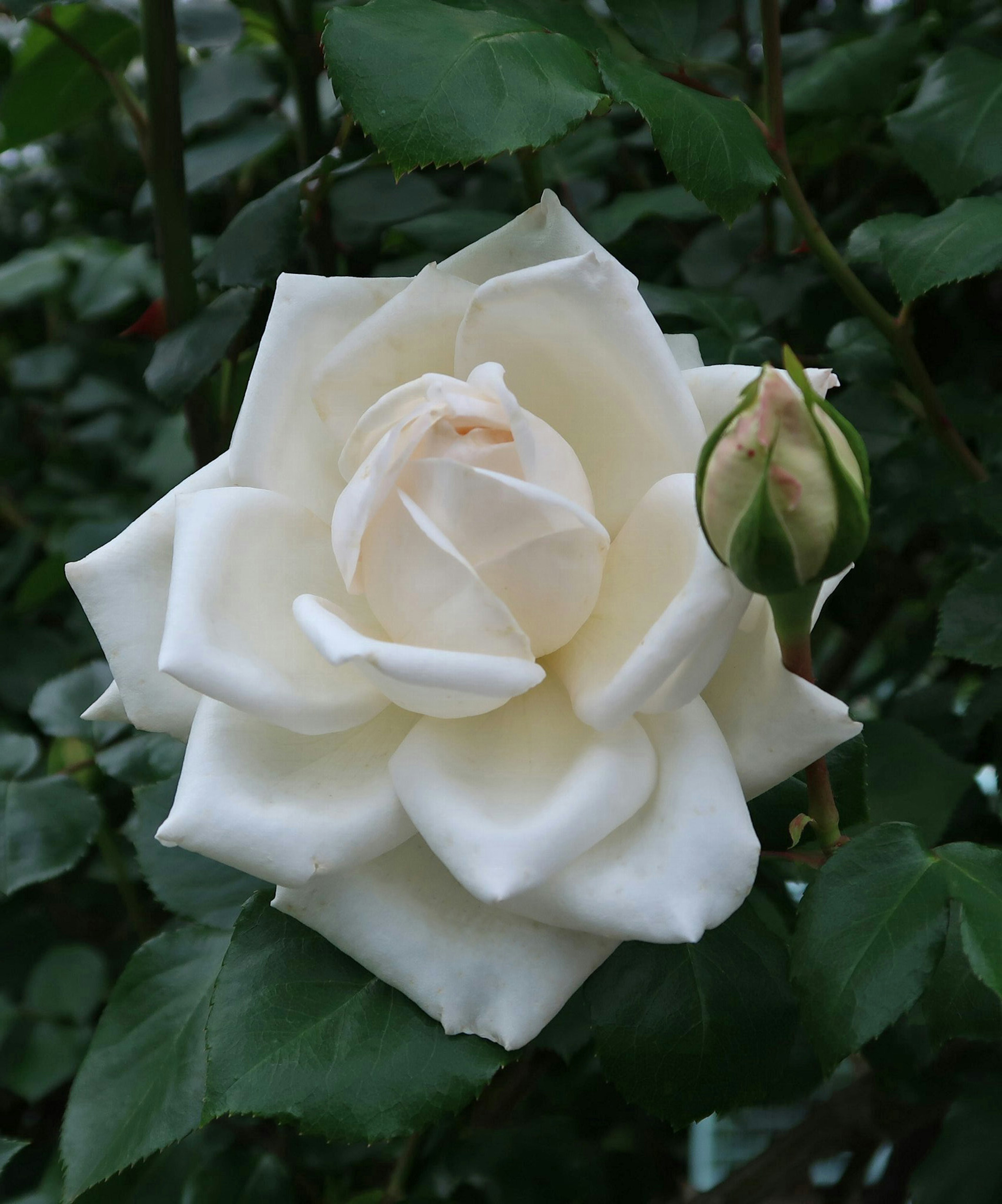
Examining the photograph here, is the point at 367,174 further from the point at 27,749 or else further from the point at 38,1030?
the point at 38,1030

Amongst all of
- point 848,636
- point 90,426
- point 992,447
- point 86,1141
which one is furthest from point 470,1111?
point 90,426

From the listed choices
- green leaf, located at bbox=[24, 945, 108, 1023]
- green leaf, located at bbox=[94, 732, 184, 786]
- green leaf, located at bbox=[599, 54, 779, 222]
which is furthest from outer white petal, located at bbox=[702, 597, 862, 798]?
green leaf, located at bbox=[24, 945, 108, 1023]

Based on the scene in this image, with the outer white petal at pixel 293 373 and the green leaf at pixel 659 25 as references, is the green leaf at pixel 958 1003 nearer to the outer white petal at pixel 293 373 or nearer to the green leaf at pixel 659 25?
the outer white petal at pixel 293 373

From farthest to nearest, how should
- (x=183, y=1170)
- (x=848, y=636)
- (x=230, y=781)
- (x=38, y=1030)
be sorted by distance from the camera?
(x=848, y=636), (x=38, y=1030), (x=183, y=1170), (x=230, y=781)

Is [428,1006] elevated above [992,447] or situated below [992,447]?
above

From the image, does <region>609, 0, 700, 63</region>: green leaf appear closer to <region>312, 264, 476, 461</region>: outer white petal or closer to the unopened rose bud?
<region>312, 264, 476, 461</region>: outer white petal

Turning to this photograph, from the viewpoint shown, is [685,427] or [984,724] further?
[984,724]

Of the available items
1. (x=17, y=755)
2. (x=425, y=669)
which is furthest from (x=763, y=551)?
(x=17, y=755)

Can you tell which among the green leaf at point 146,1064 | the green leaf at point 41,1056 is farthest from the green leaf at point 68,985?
the green leaf at point 146,1064
